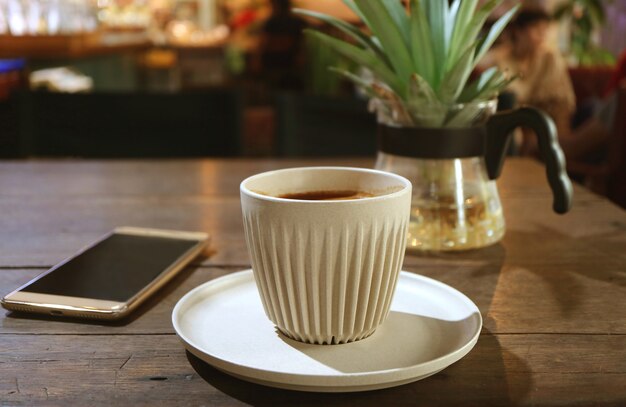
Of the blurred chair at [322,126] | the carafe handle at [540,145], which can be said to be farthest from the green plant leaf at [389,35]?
the blurred chair at [322,126]

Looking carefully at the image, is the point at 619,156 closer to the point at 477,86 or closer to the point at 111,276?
the point at 477,86

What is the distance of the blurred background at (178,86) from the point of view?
1.67 m

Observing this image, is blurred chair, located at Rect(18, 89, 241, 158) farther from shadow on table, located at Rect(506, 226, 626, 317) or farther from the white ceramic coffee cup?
the white ceramic coffee cup

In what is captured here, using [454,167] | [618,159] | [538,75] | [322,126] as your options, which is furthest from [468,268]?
[538,75]

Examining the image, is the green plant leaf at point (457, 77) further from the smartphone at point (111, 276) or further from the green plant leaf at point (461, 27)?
the smartphone at point (111, 276)

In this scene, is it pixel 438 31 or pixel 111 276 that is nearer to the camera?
pixel 111 276

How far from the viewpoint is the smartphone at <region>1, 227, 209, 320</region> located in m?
0.55

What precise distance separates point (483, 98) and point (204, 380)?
1.50ft

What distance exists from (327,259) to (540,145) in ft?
1.18

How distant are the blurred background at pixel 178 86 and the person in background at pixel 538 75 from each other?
5.0 inches

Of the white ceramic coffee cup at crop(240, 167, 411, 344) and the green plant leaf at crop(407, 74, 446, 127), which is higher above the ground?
the green plant leaf at crop(407, 74, 446, 127)

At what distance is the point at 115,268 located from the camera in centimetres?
65

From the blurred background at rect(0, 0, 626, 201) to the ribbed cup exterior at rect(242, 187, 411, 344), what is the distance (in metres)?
1.20

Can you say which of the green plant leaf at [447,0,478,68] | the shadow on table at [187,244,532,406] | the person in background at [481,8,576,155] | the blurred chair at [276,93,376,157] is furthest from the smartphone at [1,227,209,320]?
the person in background at [481,8,576,155]
